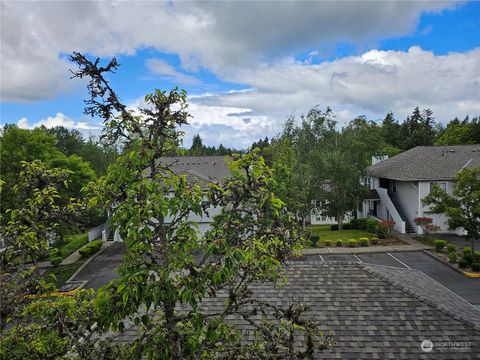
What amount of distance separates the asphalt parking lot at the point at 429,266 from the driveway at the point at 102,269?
16.3 m

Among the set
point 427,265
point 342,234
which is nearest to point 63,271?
point 342,234

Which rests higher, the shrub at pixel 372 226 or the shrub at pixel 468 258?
the shrub at pixel 372 226

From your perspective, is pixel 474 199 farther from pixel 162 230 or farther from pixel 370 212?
pixel 162 230

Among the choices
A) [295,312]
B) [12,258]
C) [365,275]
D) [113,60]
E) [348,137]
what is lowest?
[365,275]

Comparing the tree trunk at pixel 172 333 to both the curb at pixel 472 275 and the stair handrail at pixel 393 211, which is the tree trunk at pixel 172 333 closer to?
the curb at pixel 472 275

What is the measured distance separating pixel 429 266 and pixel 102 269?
2532 cm

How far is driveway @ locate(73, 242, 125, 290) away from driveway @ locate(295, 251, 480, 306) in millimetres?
15733

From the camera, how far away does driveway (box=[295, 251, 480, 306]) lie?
70.2 ft

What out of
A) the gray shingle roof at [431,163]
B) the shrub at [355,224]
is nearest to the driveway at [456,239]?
the gray shingle roof at [431,163]

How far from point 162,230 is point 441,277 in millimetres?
24799

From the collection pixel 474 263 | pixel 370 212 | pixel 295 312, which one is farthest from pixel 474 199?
pixel 295 312

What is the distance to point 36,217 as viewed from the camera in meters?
5.35

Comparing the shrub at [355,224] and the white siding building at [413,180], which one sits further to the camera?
the shrub at [355,224]

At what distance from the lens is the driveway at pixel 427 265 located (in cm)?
2139
